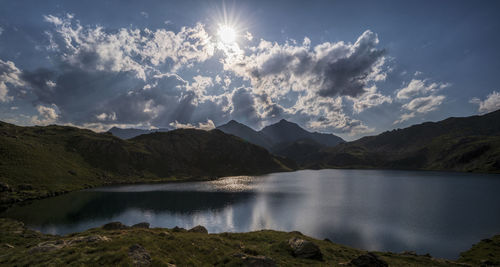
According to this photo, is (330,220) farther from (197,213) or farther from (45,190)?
(45,190)

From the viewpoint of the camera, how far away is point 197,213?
83.9 meters

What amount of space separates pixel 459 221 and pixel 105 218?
368 feet

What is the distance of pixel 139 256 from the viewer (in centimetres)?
1930

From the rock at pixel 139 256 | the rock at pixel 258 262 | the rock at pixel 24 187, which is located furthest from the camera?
the rock at pixel 24 187

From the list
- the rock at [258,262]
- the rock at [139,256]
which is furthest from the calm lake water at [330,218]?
the rock at [139,256]

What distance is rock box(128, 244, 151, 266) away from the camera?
1842cm

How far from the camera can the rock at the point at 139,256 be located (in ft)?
60.4

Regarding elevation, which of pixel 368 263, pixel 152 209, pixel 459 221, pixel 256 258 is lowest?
pixel 152 209

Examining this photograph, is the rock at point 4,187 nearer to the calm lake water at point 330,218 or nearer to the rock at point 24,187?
the rock at point 24,187

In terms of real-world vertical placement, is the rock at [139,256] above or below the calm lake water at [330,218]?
above

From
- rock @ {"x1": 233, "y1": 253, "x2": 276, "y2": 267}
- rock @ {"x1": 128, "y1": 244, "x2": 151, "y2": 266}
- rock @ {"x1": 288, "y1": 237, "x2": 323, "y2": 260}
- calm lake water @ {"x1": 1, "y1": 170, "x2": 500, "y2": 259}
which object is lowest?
calm lake water @ {"x1": 1, "y1": 170, "x2": 500, "y2": 259}

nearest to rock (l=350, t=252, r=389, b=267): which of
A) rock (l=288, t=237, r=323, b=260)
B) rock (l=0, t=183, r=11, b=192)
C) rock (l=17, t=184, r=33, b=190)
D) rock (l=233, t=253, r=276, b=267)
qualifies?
rock (l=288, t=237, r=323, b=260)

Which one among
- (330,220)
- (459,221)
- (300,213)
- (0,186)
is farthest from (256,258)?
(0,186)

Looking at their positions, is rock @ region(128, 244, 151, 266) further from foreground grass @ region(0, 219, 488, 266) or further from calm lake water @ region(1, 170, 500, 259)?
calm lake water @ region(1, 170, 500, 259)
